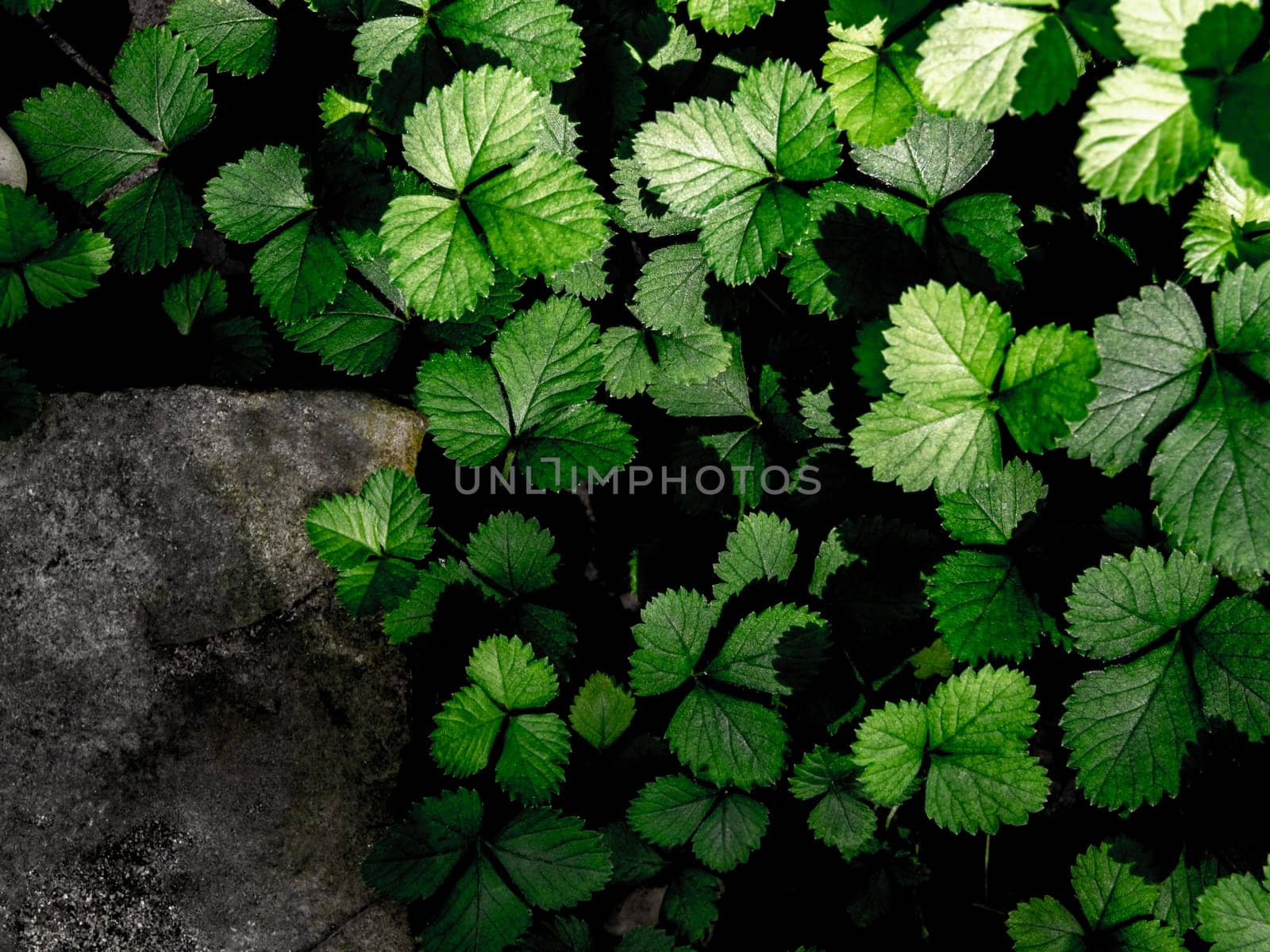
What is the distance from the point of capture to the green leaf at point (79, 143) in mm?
2211

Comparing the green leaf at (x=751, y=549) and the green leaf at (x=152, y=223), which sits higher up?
the green leaf at (x=152, y=223)

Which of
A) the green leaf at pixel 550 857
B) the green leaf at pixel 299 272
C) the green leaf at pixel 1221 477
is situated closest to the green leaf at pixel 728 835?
the green leaf at pixel 550 857

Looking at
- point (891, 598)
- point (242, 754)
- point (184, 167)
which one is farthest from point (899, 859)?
point (184, 167)

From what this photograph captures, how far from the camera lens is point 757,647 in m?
2.15

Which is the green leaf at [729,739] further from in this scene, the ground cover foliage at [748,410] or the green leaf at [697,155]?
the green leaf at [697,155]

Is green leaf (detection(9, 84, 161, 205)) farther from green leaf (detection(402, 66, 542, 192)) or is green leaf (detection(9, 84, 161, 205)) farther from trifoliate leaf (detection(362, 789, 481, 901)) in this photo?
trifoliate leaf (detection(362, 789, 481, 901))

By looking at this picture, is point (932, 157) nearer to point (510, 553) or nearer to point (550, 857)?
point (510, 553)

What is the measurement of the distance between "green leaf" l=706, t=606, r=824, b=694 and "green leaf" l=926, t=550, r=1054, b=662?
33 centimetres

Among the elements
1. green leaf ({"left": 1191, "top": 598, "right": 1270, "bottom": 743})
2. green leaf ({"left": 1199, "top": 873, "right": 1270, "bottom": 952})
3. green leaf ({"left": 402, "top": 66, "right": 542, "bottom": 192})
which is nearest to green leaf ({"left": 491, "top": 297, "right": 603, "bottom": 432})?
green leaf ({"left": 402, "top": 66, "right": 542, "bottom": 192})

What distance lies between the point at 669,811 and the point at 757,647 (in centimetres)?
47

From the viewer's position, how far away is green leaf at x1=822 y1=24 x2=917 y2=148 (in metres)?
1.85

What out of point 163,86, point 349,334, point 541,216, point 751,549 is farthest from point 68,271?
point 751,549

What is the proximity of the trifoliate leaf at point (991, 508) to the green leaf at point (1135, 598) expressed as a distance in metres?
0.21

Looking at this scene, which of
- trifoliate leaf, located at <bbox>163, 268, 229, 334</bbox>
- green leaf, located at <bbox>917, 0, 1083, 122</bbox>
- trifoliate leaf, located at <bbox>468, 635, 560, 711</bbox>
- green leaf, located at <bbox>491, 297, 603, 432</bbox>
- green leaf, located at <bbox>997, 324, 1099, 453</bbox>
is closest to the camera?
green leaf, located at <bbox>917, 0, 1083, 122</bbox>
